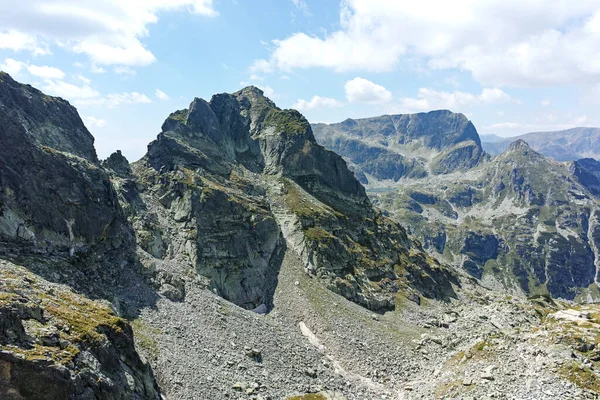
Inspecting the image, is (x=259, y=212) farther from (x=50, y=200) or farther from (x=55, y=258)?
(x=55, y=258)

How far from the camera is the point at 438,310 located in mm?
102438

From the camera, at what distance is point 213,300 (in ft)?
230

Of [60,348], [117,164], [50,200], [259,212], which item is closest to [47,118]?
[117,164]

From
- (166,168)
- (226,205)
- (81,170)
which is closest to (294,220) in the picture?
(226,205)

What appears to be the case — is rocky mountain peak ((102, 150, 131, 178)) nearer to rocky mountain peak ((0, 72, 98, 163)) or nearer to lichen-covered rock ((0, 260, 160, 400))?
rocky mountain peak ((0, 72, 98, 163))

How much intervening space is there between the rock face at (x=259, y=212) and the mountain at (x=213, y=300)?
0.57 m

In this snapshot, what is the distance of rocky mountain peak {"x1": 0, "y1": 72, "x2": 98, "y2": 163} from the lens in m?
76.6

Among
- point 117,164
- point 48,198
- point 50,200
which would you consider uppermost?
point 117,164

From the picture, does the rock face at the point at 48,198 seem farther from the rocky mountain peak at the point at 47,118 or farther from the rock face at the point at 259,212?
the rock face at the point at 259,212

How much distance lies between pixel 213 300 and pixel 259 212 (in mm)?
36951

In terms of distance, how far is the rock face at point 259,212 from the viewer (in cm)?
8725

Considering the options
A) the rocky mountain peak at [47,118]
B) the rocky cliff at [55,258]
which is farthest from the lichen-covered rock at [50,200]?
the rocky mountain peak at [47,118]

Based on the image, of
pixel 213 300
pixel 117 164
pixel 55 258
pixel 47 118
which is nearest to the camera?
pixel 55 258

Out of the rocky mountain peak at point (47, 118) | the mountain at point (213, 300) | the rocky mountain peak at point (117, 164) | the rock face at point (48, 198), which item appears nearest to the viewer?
the mountain at point (213, 300)
